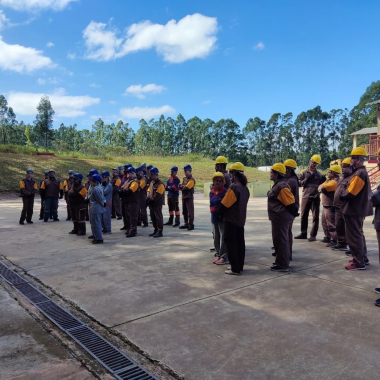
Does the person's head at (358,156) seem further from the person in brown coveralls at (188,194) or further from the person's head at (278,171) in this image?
the person in brown coveralls at (188,194)

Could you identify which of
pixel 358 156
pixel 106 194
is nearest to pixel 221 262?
pixel 358 156

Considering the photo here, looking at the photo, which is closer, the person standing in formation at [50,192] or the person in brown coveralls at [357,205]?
the person in brown coveralls at [357,205]

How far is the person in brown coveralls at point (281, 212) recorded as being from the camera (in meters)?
5.75

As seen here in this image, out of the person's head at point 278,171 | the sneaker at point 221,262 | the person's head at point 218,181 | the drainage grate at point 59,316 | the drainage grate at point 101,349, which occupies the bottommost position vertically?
the drainage grate at point 101,349

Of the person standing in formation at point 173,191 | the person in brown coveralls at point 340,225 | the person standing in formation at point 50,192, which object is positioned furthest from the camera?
the person standing in formation at point 50,192

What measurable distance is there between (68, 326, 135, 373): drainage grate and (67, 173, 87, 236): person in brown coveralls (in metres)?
5.89

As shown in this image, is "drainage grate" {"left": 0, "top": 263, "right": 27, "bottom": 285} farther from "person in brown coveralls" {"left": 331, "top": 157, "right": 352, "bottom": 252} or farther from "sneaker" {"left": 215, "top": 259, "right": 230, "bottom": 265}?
"person in brown coveralls" {"left": 331, "top": 157, "right": 352, "bottom": 252}

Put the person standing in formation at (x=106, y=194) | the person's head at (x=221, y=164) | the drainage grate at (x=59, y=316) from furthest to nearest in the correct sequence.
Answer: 1. the person standing in formation at (x=106, y=194)
2. the person's head at (x=221, y=164)
3. the drainage grate at (x=59, y=316)

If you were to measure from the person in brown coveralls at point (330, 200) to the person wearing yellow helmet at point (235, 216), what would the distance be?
9.03 feet

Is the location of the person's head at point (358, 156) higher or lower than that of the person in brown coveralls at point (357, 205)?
higher

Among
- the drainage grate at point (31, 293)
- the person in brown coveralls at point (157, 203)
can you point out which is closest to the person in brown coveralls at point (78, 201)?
the person in brown coveralls at point (157, 203)

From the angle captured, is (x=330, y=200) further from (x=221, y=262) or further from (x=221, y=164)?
(x=221, y=262)

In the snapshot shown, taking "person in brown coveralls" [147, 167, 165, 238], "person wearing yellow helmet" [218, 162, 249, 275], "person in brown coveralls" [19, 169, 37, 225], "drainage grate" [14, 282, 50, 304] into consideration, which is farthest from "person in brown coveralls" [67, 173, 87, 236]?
"person wearing yellow helmet" [218, 162, 249, 275]

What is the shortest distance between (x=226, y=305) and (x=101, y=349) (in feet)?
5.36
